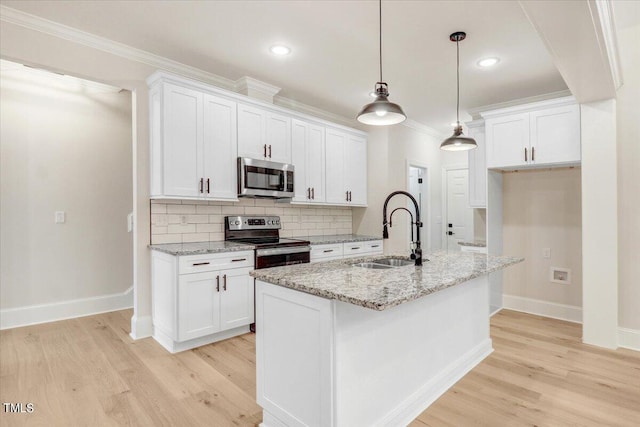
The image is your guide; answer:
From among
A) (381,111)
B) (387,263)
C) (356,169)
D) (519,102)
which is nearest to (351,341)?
(387,263)

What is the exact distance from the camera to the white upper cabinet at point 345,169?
477 centimetres

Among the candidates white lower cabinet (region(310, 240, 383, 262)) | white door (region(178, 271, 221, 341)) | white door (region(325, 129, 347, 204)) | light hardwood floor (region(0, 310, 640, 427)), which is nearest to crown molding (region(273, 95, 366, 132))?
white door (region(325, 129, 347, 204))

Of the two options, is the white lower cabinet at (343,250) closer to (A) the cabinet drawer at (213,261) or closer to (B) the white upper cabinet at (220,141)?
(B) the white upper cabinet at (220,141)

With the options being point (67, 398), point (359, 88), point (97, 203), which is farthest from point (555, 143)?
point (97, 203)

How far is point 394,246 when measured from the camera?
5328mm

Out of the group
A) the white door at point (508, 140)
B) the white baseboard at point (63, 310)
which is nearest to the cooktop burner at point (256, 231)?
the white baseboard at point (63, 310)

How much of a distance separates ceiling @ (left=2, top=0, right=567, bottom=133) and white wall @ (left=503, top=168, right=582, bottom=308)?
1.18 m

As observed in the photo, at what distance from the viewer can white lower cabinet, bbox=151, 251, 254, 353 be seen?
2.96m

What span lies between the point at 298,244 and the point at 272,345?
194cm

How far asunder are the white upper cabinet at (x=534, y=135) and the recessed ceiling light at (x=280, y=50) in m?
2.49

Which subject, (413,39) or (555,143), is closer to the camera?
(413,39)

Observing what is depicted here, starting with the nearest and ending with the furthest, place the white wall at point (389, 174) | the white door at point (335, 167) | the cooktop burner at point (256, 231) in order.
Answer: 1. the cooktop burner at point (256, 231)
2. the white door at point (335, 167)
3. the white wall at point (389, 174)

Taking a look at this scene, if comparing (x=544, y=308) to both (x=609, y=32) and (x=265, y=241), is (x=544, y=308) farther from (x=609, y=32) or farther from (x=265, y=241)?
(x=265, y=241)

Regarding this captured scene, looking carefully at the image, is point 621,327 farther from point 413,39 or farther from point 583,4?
point 413,39
